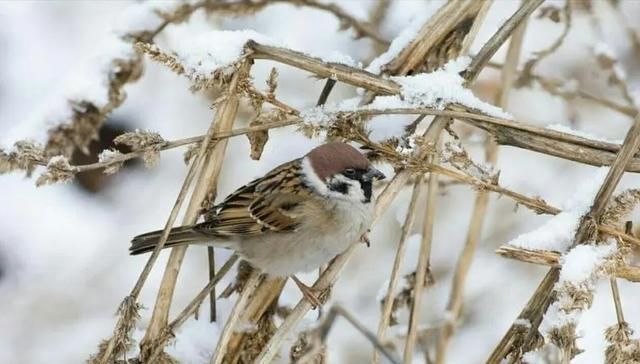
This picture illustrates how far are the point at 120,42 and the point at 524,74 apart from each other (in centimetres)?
137

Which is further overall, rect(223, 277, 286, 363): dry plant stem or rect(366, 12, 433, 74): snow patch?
rect(366, 12, 433, 74): snow patch

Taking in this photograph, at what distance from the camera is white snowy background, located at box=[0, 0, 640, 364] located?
3613 mm

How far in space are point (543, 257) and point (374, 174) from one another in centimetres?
63

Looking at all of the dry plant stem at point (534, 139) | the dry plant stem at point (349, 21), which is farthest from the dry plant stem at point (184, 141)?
the dry plant stem at point (349, 21)

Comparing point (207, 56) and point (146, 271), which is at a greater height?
point (207, 56)

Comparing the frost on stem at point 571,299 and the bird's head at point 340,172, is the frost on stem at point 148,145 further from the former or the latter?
the frost on stem at point 571,299

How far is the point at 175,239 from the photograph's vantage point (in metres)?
2.45

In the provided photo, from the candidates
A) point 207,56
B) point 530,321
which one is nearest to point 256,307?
point 207,56

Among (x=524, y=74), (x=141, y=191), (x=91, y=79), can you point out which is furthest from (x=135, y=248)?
(x=141, y=191)

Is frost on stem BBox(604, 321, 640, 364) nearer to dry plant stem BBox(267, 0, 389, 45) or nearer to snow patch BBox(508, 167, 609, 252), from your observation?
snow patch BBox(508, 167, 609, 252)

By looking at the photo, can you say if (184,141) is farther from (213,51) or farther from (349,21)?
(349,21)

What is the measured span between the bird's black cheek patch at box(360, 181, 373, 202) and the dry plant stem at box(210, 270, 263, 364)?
0.35m

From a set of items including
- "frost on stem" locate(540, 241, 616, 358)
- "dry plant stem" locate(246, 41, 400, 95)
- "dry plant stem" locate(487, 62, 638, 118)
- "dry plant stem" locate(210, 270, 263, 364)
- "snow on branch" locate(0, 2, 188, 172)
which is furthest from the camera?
"dry plant stem" locate(487, 62, 638, 118)

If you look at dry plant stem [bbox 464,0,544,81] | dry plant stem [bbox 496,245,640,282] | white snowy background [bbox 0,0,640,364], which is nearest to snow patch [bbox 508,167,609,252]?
dry plant stem [bbox 496,245,640,282]
